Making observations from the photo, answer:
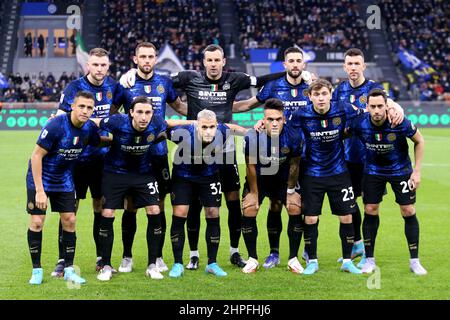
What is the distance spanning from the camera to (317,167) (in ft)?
30.2

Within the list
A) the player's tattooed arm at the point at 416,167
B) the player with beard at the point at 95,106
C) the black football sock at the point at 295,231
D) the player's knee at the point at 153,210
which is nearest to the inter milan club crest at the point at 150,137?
the player with beard at the point at 95,106

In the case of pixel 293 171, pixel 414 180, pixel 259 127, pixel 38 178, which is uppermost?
pixel 259 127

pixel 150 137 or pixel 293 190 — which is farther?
pixel 293 190

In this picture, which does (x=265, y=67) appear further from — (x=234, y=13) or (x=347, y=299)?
(x=347, y=299)

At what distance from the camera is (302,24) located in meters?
47.1

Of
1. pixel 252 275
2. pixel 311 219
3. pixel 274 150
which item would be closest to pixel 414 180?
pixel 311 219

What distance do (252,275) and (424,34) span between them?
40109mm

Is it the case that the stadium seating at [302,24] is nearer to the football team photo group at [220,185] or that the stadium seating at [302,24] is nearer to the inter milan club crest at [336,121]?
the football team photo group at [220,185]

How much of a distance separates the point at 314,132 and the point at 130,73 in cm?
235

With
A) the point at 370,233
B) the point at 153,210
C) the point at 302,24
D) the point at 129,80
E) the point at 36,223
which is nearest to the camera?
the point at 36,223

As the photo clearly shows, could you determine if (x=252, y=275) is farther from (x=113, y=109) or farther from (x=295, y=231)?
(x=113, y=109)

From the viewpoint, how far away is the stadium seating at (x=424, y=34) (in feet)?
139

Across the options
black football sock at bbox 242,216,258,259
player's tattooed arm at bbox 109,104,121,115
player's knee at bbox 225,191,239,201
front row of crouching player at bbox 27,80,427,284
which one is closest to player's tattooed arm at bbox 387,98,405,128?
front row of crouching player at bbox 27,80,427,284

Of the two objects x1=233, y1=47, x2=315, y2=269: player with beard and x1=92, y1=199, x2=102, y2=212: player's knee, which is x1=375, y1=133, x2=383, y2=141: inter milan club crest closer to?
x1=233, y1=47, x2=315, y2=269: player with beard
